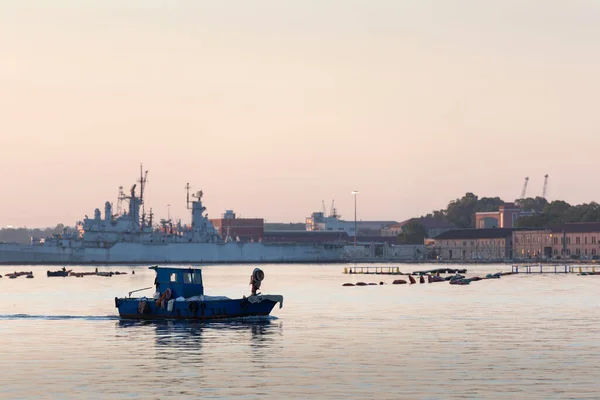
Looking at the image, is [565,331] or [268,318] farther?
[268,318]

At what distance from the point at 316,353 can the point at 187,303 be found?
2355 cm

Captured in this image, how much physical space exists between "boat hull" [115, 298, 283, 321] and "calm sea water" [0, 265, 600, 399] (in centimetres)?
98

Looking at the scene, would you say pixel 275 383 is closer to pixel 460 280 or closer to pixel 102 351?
pixel 102 351

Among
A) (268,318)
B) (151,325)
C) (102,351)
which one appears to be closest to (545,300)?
(268,318)

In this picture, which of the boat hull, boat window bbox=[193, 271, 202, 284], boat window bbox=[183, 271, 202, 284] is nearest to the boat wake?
the boat hull

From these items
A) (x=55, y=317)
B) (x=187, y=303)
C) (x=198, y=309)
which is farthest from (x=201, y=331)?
(x=55, y=317)

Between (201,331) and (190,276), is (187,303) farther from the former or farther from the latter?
(201,331)

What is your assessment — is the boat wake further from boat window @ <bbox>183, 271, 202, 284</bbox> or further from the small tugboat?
boat window @ <bbox>183, 271, 202, 284</bbox>

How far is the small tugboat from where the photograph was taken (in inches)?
3194

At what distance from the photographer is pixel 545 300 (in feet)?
367

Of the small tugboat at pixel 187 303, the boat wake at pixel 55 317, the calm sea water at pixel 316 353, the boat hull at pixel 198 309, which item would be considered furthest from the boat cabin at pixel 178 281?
the boat wake at pixel 55 317

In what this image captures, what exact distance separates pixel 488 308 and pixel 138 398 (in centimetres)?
5987

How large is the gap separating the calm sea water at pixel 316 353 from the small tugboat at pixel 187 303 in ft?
3.75

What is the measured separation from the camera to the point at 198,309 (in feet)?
265
